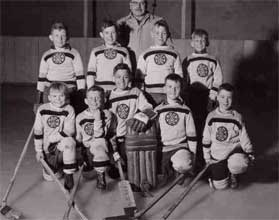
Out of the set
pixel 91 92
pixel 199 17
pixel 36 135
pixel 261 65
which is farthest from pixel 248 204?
pixel 199 17

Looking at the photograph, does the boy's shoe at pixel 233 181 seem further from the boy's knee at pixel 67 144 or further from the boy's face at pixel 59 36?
the boy's face at pixel 59 36

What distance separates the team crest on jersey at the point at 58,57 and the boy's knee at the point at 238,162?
61.1 inches

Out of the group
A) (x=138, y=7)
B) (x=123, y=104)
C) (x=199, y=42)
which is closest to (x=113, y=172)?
(x=123, y=104)

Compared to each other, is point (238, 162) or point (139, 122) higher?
point (139, 122)

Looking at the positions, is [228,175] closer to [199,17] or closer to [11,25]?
[199,17]

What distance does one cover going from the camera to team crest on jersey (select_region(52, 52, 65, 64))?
381 cm

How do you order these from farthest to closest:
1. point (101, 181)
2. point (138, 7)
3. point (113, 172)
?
point (138, 7)
point (113, 172)
point (101, 181)

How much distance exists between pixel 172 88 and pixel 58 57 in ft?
3.39

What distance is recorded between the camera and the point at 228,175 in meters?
3.42

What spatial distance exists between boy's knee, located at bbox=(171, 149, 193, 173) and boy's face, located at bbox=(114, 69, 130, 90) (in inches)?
25.5

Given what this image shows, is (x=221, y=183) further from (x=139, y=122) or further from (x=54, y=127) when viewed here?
(x=54, y=127)

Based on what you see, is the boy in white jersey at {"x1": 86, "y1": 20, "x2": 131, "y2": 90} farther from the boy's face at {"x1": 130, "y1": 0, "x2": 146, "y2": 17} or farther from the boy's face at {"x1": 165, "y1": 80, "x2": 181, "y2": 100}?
the boy's face at {"x1": 165, "y1": 80, "x2": 181, "y2": 100}

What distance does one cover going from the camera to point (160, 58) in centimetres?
378

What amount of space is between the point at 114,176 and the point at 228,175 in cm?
86
